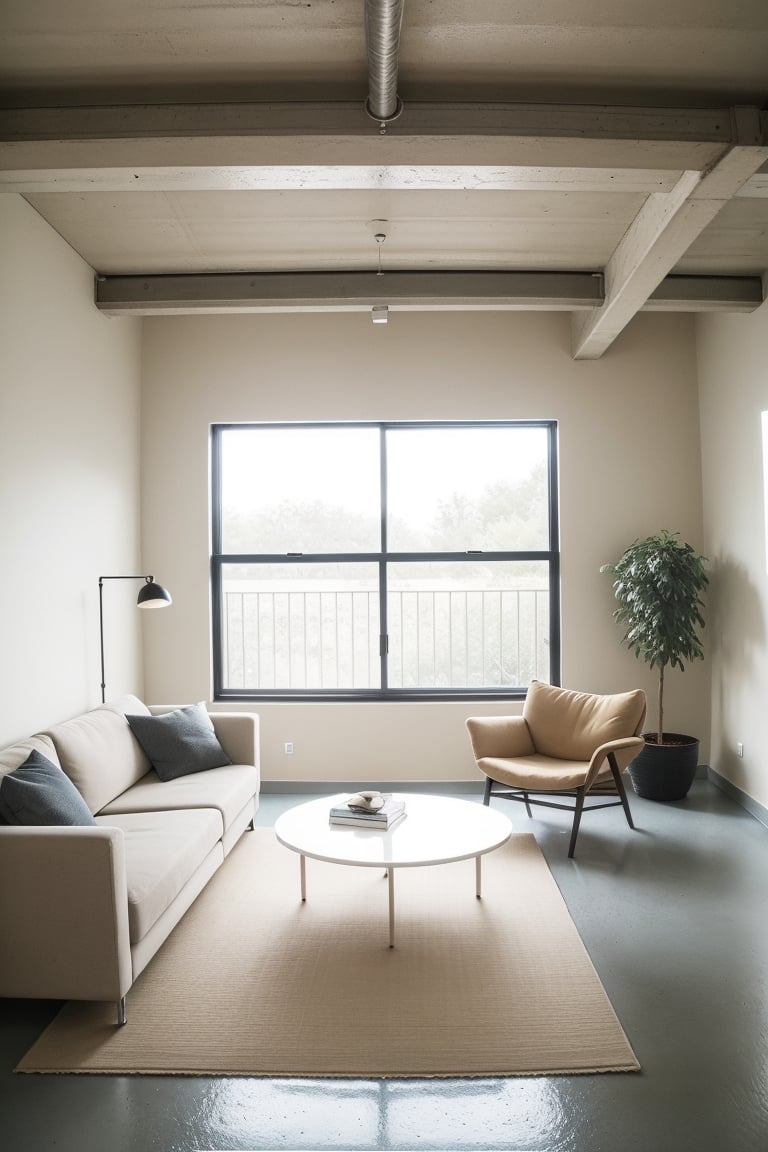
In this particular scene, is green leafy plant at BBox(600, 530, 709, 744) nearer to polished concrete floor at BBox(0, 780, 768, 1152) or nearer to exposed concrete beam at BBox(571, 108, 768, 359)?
exposed concrete beam at BBox(571, 108, 768, 359)

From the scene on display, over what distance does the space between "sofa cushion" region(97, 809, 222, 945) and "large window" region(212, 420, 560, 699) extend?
2034mm

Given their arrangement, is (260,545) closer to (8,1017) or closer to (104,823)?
(104,823)

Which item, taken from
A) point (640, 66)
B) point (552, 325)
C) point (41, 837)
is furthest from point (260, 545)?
point (640, 66)

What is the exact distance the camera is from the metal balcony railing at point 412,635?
5539 millimetres

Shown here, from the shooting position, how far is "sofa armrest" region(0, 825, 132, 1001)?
8.50 feet

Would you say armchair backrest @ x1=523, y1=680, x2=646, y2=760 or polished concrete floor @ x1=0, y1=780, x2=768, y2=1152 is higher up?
armchair backrest @ x1=523, y1=680, x2=646, y2=760

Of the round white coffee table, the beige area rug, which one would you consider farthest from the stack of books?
the beige area rug

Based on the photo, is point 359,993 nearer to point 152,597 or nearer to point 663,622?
point 152,597

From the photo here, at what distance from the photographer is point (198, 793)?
12.6ft

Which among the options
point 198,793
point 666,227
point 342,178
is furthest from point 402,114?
point 198,793

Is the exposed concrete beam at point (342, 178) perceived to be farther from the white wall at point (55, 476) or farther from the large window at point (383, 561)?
the large window at point (383, 561)

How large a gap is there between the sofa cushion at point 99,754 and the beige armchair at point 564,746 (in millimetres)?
1882

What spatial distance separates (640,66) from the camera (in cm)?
280

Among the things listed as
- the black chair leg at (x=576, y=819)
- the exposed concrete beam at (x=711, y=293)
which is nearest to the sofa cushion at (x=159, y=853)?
the black chair leg at (x=576, y=819)
